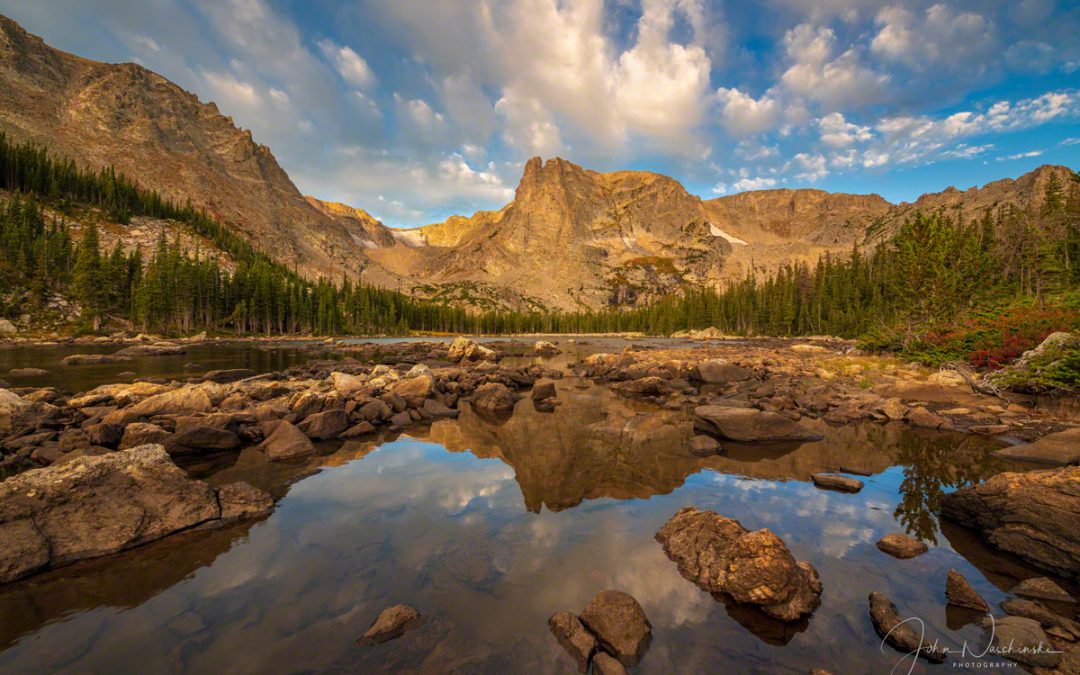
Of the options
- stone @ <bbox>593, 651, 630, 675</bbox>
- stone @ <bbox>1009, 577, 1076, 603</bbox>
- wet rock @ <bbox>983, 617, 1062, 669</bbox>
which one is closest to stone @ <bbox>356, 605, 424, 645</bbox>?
stone @ <bbox>593, 651, 630, 675</bbox>

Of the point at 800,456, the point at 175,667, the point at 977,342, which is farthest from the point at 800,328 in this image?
the point at 175,667

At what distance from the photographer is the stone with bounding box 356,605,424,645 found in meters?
5.71

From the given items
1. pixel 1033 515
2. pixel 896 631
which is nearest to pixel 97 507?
pixel 896 631

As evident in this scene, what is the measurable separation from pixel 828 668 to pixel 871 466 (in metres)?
10.7

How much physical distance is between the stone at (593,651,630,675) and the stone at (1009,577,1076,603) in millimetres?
6784

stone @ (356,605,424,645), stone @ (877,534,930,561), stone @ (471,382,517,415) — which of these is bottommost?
stone @ (471,382,517,415)

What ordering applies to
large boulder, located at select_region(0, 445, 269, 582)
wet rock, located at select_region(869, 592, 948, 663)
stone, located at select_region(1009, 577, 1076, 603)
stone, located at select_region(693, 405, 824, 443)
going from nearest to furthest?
wet rock, located at select_region(869, 592, 948, 663) < stone, located at select_region(1009, 577, 1076, 603) < large boulder, located at select_region(0, 445, 269, 582) < stone, located at select_region(693, 405, 824, 443)

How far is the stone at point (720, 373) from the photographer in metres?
32.0

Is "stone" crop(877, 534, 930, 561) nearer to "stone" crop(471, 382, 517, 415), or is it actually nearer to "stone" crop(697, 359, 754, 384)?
→ "stone" crop(471, 382, 517, 415)

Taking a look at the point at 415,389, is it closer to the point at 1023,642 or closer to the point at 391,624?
the point at 391,624

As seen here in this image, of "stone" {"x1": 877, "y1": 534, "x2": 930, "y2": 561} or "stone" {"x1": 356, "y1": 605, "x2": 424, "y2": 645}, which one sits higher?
"stone" {"x1": 877, "y1": 534, "x2": 930, "y2": 561}

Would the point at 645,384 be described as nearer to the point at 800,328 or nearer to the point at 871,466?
the point at 871,466

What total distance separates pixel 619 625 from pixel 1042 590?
683cm

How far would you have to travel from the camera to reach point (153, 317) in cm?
8019
